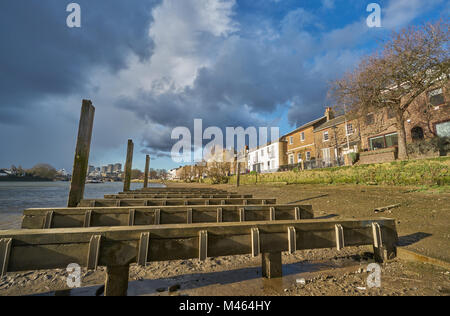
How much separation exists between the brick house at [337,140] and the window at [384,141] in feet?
5.28

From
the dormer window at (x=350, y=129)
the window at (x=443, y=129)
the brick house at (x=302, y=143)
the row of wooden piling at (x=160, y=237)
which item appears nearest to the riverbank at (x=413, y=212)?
the row of wooden piling at (x=160, y=237)

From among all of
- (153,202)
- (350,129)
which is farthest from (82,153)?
(350,129)

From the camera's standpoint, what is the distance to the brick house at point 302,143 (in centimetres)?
3491

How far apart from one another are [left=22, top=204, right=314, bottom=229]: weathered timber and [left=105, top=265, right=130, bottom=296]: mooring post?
1572 millimetres

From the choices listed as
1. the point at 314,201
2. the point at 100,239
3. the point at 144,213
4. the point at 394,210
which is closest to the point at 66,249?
the point at 100,239

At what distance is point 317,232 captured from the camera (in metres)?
3.26

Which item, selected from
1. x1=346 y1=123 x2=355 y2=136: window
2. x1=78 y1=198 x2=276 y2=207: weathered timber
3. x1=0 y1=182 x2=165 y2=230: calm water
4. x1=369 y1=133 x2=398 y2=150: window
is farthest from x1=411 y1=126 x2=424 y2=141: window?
x1=0 y1=182 x2=165 y2=230: calm water

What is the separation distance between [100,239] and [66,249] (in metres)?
0.43

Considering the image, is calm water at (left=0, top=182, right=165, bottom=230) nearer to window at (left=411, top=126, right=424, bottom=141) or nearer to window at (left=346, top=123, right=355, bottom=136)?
window at (left=411, top=126, right=424, bottom=141)

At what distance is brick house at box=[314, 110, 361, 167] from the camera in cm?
2622

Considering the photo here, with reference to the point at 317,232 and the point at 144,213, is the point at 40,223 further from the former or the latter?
the point at 317,232

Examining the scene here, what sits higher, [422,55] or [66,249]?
[422,55]

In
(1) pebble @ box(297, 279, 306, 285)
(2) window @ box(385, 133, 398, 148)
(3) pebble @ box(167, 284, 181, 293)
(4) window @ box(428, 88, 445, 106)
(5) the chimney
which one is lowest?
(3) pebble @ box(167, 284, 181, 293)

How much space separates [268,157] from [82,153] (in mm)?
45096
